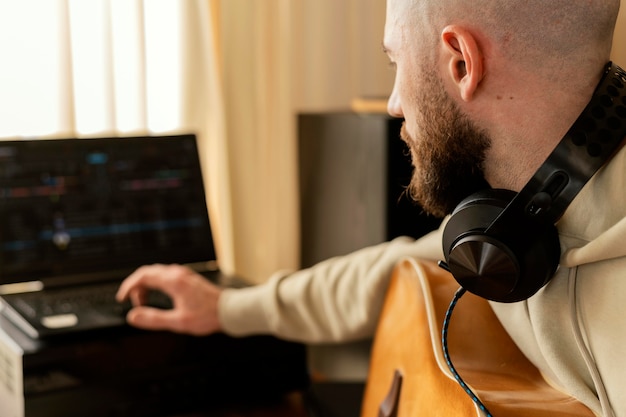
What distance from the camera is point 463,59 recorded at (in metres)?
0.79

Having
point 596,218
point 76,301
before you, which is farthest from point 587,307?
point 76,301

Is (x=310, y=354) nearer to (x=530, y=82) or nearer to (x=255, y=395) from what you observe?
(x=255, y=395)

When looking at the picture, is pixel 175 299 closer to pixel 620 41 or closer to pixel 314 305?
pixel 314 305

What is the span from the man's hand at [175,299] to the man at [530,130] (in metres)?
0.47

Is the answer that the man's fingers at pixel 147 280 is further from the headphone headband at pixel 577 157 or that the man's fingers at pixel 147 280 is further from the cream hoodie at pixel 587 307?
the headphone headband at pixel 577 157

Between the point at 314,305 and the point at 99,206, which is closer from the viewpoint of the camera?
the point at 314,305

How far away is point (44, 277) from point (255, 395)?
41cm

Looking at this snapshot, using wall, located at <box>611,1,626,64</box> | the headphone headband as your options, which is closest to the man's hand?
the headphone headband

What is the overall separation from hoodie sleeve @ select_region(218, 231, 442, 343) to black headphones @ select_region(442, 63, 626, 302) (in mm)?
412

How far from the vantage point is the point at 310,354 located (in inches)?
64.7

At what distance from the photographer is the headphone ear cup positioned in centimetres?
75

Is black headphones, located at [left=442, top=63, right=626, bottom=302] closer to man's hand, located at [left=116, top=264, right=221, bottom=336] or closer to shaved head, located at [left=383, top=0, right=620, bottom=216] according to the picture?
shaved head, located at [left=383, top=0, right=620, bottom=216]

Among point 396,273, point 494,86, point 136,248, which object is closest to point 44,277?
point 136,248

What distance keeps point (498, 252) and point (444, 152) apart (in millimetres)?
147
